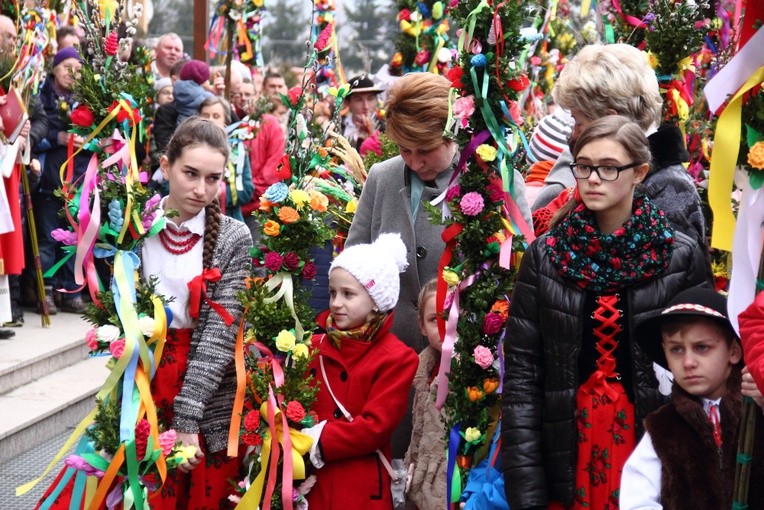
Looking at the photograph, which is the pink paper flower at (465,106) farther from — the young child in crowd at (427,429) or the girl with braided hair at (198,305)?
the girl with braided hair at (198,305)

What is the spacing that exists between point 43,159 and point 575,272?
6583mm

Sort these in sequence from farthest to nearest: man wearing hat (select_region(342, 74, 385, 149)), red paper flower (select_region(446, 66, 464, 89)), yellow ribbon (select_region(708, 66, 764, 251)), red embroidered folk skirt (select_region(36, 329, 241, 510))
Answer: man wearing hat (select_region(342, 74, 385, 149)), red embroidered folk skirt (select_region(36, 329, 241, 510)), red paper flower (select_region(446, 66, 464, 89)), yellow ribbon (select_region(708, 66, 764, 251))

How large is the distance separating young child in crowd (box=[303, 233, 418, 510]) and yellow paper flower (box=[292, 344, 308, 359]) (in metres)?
0.06

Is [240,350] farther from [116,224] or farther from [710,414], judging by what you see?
[710,414]

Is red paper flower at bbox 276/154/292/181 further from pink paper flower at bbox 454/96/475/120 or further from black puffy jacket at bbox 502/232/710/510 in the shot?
black puffy jacket at bbox 502/232/710/510

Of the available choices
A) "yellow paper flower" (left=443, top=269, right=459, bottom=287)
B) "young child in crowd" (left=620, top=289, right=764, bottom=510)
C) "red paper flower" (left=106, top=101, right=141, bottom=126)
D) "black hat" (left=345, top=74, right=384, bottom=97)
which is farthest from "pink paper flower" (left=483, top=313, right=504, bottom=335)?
"black hat" (left=345, top=74, right=384, bottom=97)

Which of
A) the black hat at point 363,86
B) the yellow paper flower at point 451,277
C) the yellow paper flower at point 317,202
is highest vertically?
the black hat at point 363,86

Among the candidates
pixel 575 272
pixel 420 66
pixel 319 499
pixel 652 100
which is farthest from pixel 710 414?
pixel 420 66

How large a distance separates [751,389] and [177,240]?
244 cm

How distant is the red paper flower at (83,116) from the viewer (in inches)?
178

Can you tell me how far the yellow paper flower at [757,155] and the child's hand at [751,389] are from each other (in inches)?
20.0

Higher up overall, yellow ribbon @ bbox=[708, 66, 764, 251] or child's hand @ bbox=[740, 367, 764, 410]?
yellow ribbon @ bbox=[708, 66, 764, 251]

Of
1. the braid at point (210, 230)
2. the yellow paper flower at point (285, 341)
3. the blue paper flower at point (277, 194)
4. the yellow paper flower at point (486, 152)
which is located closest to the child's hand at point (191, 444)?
the yellow paper flower at point (285, 341)

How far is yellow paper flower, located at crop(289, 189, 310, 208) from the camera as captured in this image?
437 centimetres
